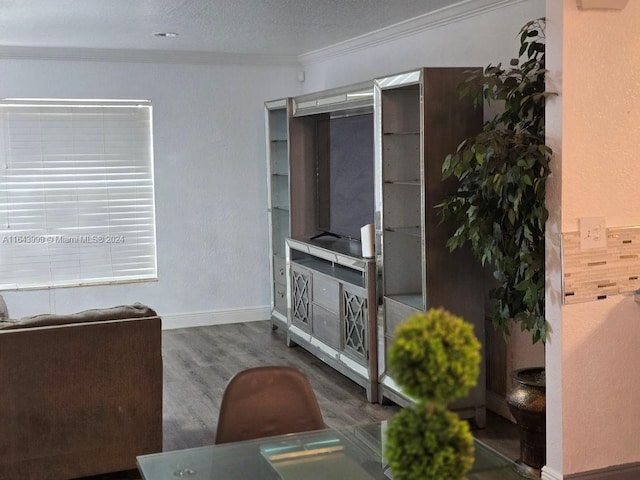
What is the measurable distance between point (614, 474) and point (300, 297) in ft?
10.2

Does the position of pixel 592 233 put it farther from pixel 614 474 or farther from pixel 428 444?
pixel 428 444

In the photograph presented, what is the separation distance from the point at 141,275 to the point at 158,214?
56cm

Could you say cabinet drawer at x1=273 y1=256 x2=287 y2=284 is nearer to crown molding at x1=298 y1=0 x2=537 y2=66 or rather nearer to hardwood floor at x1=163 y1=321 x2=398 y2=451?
hardwood floor at x1=163 y1=321 x2=398 y2=451

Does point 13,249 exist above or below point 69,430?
above

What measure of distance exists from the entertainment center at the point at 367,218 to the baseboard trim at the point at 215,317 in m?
0.61

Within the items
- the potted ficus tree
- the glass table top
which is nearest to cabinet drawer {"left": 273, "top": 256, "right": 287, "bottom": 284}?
the potted ficus tree

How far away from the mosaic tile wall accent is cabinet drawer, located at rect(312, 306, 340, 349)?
236 cm

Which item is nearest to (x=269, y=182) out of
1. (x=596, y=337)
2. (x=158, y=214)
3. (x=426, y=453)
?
(x=158, y=214)

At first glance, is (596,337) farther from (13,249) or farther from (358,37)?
(13,249)

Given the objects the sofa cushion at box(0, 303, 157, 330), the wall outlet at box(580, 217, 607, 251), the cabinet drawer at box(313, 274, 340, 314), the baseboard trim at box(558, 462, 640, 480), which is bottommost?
the baseboard trim at box(558, 462, 640, 480)

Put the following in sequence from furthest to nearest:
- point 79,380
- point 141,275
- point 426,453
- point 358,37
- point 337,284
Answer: point 141,275, point 358,37, point 337,284, point 79,380, point 426,453

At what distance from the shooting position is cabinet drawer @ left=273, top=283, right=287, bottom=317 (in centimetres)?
670

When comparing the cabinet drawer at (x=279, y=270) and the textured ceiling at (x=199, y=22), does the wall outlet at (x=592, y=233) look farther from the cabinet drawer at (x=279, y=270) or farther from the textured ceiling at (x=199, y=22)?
the cabinet drawer at (x=279, y=270)

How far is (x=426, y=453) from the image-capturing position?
977mm
